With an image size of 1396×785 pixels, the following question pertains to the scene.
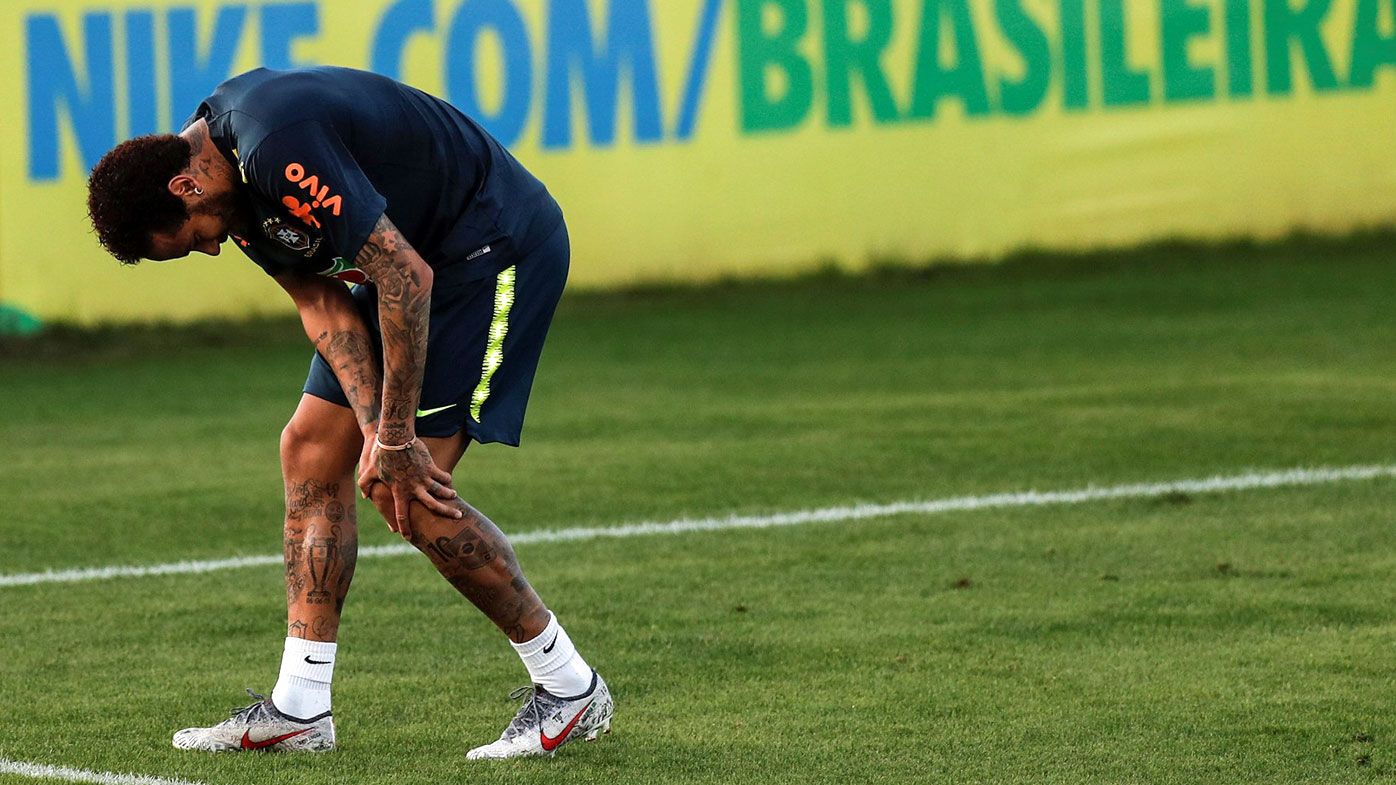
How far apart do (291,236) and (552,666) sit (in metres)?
1.14

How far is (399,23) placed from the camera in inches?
496

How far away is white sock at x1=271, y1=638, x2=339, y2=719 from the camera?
4676 mm

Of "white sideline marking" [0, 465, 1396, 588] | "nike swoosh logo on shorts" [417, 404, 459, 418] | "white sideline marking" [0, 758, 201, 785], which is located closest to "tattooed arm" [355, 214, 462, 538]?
"nike swoosh logo on shorts" [417, 404, 459, 418]

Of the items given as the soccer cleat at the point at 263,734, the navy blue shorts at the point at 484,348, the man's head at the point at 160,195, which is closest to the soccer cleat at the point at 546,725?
the soccer cleat at the point at 263,734

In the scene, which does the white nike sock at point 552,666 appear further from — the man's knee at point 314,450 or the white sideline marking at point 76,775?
the white sideline marking at point 76,775

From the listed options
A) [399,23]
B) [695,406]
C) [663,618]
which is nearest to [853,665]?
[663,618]

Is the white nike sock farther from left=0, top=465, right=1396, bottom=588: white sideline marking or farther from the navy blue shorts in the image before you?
left=0, top=465, right=1396, bottom=588: white sideline marking

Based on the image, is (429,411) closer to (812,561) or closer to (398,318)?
(398,318)

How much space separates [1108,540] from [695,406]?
3.34m

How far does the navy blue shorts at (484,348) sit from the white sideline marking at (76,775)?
0.92 metres

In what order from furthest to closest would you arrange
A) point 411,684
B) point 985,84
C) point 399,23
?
point 985,84 → point 399,23 → point 411,684

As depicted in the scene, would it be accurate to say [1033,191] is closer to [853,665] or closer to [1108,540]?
[1108,540]

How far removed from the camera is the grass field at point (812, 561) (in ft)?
15.7

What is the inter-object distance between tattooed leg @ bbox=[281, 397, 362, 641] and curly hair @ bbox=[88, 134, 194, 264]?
69 centimetres
